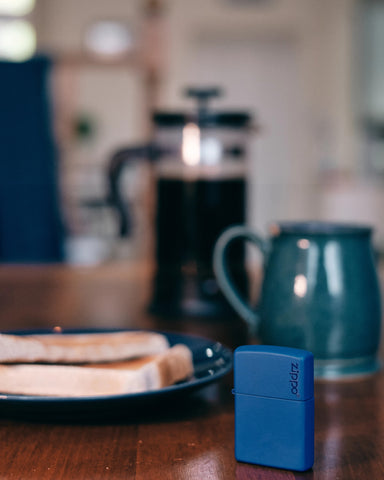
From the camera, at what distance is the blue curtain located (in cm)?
204

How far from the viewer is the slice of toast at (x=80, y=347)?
43 cm

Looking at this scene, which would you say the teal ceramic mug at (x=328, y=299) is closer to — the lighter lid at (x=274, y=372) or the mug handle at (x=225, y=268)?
the mug handle at (x=225, y=268)

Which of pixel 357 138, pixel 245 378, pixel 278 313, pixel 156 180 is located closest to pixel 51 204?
pixel 156 180

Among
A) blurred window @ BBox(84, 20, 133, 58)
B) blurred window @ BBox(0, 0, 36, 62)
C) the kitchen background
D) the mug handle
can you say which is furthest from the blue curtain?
blurred window @ BBox(84, 20, 133, 58)

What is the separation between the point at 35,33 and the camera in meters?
5.21

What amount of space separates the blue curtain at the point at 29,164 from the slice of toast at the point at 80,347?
5.10 feet

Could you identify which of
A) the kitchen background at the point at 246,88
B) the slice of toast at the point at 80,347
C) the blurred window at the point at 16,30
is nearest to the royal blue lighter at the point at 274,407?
the slice of toast at the point at 80,347

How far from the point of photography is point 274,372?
0.35 m

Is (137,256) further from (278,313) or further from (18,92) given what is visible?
(278,313)

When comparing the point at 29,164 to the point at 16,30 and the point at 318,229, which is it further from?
the point at 16,30

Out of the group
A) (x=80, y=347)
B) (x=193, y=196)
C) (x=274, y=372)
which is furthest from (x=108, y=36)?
(x=274, y=372)

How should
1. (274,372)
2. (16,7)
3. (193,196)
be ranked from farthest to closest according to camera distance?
(16,7) < (193,196) < (274,372)

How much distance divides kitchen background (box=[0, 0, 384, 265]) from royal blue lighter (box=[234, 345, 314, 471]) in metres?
4.50

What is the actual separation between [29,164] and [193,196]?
58.2 inches
